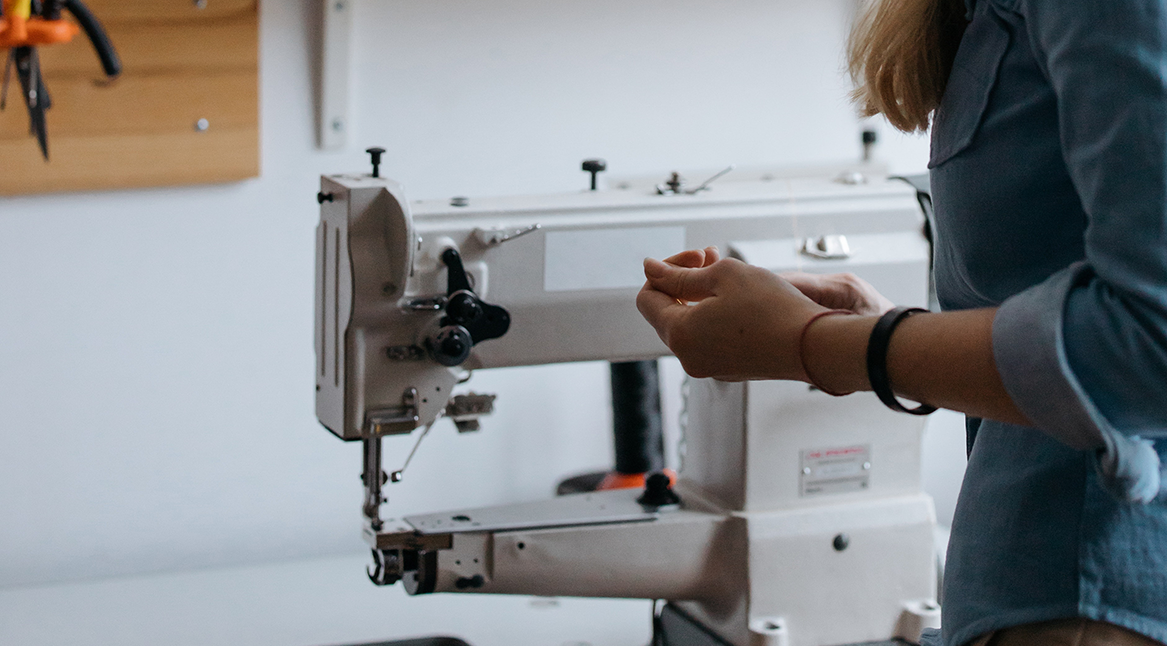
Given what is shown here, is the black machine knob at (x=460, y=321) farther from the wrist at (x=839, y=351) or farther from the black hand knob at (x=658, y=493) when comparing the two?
the wrist at (x=839, y=351)

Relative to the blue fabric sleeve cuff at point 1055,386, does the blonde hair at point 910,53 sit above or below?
above

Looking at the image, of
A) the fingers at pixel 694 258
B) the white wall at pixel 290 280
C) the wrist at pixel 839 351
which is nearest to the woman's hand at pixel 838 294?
the fingers at pixel 694 258

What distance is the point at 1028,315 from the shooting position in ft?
1.56

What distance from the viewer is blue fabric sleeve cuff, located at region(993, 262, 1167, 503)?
1.52 ft

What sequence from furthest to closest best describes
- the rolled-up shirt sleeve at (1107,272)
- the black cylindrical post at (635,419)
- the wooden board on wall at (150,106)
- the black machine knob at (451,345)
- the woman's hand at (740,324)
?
the black cylindrical post at (635,419)
the wooden board on wall at (150,106)
the black machine knob at (451,345)
the woman's hand at (740,324)
the rolled-up shirt sleeve at (1107,272)

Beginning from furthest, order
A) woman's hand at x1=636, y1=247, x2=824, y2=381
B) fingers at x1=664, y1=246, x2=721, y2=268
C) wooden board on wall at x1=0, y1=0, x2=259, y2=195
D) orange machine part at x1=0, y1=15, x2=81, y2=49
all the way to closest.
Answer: wooden board on wall at x1=0, y1=0, x2=259, y2=195 < orange machine part at x1=0, y1=15, x2=81, y2=49 < fingers at x1=664, y1=246, x2=721, y2=268 < woman's hand at x1=636, y1=247, x2=824, y2=381

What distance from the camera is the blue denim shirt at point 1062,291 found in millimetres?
448

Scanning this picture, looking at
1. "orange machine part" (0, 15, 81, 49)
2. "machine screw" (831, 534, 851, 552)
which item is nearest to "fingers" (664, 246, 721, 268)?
"machine screw" (831, 534, 851, 552)

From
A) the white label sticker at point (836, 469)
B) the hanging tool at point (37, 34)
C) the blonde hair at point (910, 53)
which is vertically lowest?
the white label sticker at point (836, 469)

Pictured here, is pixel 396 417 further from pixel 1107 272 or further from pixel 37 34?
pixel 1107 272

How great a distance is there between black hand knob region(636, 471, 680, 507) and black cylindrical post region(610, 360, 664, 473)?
49 cm

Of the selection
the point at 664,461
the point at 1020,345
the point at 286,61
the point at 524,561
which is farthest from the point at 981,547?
the point at 286,61

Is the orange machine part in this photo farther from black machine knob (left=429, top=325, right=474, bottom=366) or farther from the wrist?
the wrist

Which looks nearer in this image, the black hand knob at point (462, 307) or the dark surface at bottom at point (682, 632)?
the black hand knob at point (462, 307)
